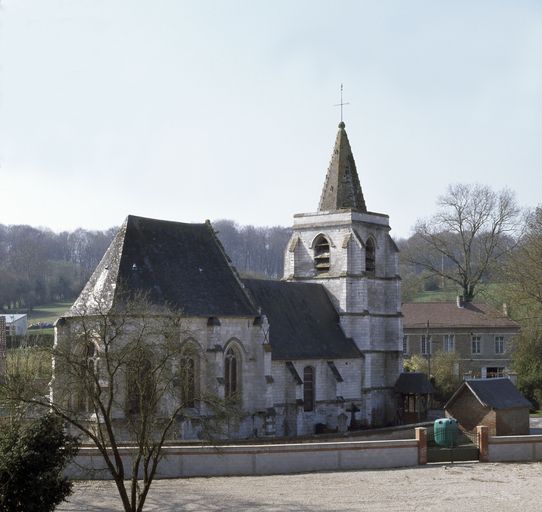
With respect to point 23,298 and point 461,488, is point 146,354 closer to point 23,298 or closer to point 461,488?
point 461,488

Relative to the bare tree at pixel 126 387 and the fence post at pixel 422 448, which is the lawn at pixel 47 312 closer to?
the bare tree at pixel 126 387

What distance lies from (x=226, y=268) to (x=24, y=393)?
46.8ft

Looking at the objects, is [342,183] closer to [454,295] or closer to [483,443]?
[483,443]

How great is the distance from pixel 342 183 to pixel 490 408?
46.1ft

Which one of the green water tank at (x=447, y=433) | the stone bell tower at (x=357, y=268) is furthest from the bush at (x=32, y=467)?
the stone bell tower at (x=357, y=268)

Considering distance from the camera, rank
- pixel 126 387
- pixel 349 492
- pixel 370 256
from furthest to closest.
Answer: pixel 370 256 < pixel 126 387 < pixel 349 492

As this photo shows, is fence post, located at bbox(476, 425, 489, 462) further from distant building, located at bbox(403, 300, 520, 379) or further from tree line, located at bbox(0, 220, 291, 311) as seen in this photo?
tree line, located at bbox(0, 220, 291, 311)

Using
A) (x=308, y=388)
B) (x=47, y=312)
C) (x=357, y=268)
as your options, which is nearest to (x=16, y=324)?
(x=47, y=312)

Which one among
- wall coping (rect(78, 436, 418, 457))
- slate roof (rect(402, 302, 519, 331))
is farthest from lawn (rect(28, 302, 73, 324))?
wall coping (rect(78, 436, 418, 457))

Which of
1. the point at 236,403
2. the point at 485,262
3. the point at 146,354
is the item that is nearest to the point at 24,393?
the point at 146,354

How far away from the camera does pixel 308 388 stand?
41125 mm

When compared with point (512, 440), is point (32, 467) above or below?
above

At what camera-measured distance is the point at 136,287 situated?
33.9m

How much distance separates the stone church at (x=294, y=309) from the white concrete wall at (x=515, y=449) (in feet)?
31.5
